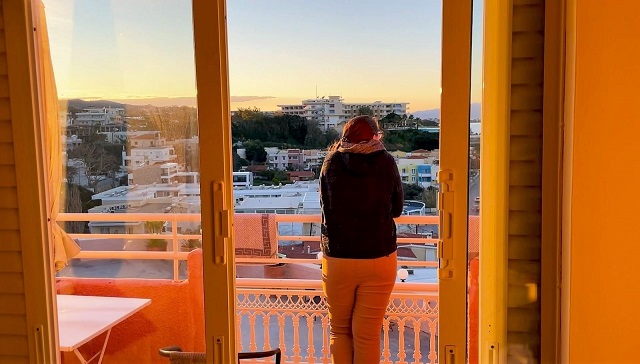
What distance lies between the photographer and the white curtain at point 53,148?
6.07 feet

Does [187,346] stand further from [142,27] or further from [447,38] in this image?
[447,38]

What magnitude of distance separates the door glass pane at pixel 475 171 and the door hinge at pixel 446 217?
7cm

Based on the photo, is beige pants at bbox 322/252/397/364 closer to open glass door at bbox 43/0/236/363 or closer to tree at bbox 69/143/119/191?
open glass door at bbox 43/0/236/363

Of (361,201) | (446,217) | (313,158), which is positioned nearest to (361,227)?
(361,201)

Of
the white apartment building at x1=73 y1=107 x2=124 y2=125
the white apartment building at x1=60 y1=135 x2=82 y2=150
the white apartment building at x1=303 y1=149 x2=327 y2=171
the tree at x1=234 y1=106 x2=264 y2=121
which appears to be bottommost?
the white apartment building at x1=303 y1=149 x2=327 y2=171

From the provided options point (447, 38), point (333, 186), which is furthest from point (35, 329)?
point (447, 38)

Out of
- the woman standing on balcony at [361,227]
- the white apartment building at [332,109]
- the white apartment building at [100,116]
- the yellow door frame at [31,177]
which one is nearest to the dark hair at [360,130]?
the woman standing on balcony at [361,227]

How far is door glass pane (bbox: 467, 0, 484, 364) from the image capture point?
1.58m

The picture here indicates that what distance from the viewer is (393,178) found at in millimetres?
2363

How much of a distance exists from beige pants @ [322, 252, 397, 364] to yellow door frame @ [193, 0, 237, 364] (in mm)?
769

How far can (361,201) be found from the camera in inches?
92.5

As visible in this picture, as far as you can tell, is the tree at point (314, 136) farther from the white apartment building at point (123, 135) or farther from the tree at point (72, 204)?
the tree at point (72, 204)

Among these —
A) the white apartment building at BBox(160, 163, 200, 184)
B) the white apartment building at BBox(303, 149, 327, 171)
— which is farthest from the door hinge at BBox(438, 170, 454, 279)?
the white apartment building at BBox(303, 149, 327, 171)

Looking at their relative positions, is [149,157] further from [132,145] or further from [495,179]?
[495,179]
